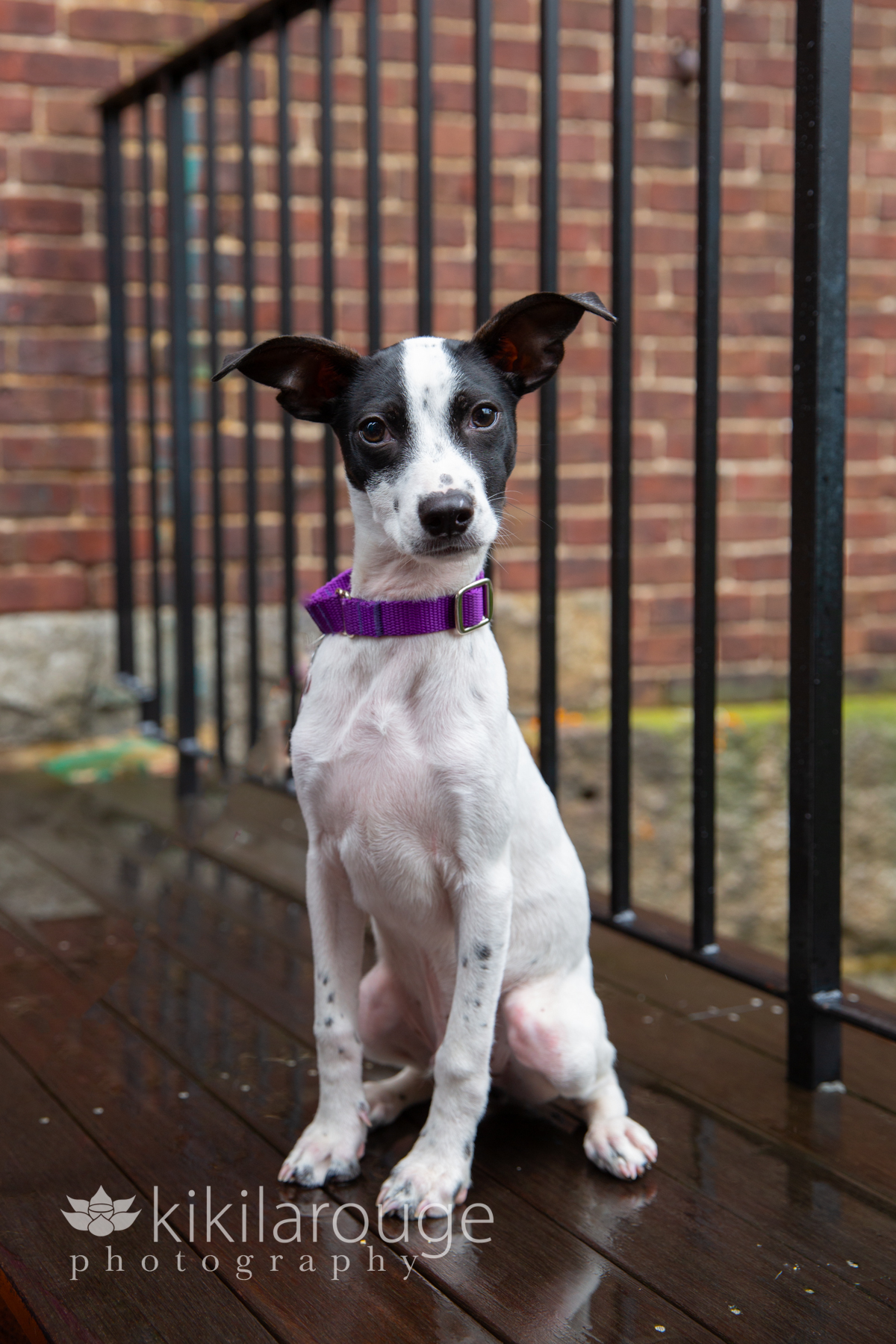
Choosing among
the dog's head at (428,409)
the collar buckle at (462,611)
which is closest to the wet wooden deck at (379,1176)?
the collar buckle at (462,611)

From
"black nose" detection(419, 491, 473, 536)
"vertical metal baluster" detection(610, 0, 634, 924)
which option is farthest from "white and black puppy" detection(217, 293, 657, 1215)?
"vertical metal baluster" detection(610, 0, 634, 924)

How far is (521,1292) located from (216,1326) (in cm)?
30

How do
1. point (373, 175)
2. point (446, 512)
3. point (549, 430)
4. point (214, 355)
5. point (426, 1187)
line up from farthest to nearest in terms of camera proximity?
point (214, 355) → point (373, 175) → point (549, 430) → point (426, 1187) → point (446, 512)

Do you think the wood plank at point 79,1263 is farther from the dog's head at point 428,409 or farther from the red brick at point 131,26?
the red brick at point 131,26

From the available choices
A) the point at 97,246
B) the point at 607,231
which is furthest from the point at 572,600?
the point at 97,246

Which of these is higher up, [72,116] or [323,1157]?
[72,116]

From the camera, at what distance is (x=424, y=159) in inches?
90.1

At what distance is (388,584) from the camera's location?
1.47 metres

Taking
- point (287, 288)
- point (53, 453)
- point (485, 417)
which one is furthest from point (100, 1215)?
point (53, 453)

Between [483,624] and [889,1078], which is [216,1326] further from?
[889,1078]

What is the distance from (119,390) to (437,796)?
2.36 metres

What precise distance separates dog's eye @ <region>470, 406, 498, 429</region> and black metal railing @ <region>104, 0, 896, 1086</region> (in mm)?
471

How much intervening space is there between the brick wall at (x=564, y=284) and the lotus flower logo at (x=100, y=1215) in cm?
206

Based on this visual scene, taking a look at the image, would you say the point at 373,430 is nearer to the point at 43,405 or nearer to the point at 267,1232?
the point at 267,1232
